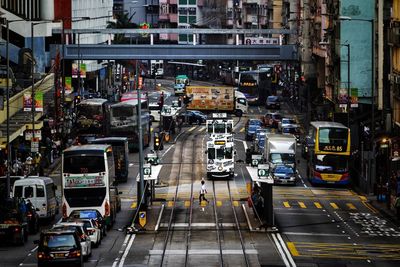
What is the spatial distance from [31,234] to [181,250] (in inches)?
393

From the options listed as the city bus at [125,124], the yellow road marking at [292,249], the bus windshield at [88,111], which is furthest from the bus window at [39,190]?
the bus windshield at [88,111]

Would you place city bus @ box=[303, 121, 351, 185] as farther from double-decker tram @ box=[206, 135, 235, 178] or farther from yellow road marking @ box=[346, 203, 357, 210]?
yellow road marking @ box=[346, 203, 357, 210]

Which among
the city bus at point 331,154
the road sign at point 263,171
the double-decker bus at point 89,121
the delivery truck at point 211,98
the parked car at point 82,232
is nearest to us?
the parked car at point 82,232

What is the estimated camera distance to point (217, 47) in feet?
465

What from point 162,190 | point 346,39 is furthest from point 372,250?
point 346,39

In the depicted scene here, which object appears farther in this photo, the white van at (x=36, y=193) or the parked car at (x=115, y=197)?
the parked car at (x=115, y=197)

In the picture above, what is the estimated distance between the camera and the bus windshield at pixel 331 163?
92375 mm

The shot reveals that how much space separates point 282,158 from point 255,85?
3013 inches

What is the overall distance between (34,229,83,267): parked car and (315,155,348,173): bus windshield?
4271 cm

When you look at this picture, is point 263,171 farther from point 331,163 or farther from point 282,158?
point 282,158

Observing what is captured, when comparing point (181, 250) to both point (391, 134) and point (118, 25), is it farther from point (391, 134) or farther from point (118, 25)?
point (118, 25)

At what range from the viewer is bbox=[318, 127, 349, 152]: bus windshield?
3625 inches

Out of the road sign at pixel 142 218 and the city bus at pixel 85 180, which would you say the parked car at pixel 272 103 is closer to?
the road sign at pixel 142 218

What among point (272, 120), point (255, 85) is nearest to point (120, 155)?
point (272, 120)
